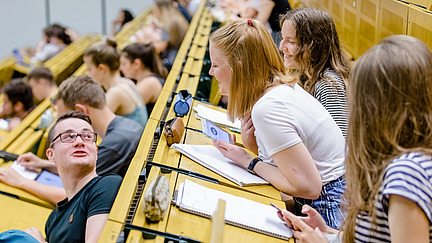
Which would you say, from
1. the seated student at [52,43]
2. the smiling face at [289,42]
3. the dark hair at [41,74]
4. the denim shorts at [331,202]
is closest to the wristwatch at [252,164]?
the denim shorts at [331,202]

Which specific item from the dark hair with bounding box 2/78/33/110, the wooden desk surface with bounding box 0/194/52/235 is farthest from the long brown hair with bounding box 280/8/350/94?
the dark hair with bounding box 2/78/33/110

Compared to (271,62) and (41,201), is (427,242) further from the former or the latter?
(41,201)

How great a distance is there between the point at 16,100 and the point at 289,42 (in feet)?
9.80

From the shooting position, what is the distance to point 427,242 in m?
0.97

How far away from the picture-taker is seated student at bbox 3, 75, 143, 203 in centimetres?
257

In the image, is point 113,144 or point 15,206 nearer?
point 15,206

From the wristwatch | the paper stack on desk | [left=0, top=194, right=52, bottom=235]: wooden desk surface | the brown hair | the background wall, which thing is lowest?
[left=0, top=194, right=52, bottom=235]: wooden desk surface

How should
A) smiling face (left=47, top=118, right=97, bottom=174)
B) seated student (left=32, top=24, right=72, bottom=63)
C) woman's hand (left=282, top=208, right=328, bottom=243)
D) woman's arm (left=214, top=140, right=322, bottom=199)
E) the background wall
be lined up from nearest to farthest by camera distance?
woman's hand (left=282, top=208, right=328, bottom=243), woman's arm (left=214, top=140, right=322, bottom=199), smiling face (left=47, top=118, right=97, bottom=174), seated student (left=32, top=24, right=72, bottom=63), the background wall

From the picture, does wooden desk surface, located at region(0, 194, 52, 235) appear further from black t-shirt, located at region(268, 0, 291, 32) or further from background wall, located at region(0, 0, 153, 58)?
background wall, located at region(0, 0, 153, 58)

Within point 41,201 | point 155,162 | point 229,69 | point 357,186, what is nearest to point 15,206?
point 41,201

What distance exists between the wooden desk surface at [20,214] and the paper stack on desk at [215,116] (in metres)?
0.87

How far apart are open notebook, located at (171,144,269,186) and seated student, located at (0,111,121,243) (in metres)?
0.30

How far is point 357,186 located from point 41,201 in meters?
1.69

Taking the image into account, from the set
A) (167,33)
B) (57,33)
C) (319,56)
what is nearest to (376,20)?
(319,56)
